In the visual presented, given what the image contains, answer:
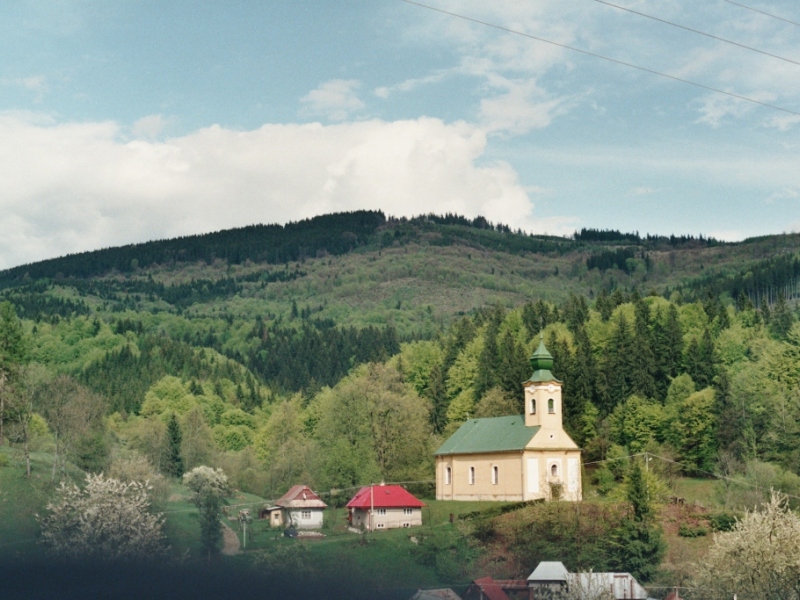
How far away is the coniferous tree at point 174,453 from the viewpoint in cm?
11281

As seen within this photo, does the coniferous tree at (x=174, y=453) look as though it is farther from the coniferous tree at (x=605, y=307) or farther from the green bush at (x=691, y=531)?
the green bush at (x=691, y=531)

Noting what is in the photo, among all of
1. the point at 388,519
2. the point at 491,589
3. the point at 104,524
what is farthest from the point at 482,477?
the point at 104,524

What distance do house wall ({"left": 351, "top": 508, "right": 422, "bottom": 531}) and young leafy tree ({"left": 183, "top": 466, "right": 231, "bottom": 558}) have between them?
32.4 feet

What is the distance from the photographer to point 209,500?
3233 inches

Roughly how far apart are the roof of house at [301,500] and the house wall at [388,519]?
3631mm

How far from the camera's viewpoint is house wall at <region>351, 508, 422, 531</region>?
87438mm

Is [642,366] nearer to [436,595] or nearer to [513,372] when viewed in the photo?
[513,372]

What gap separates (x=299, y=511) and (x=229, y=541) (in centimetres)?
984

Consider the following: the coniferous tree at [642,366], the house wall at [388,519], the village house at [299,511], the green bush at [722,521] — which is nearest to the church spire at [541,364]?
the coniferous tree at [642,366]

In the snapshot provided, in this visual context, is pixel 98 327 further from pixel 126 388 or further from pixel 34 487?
pixel 34 487

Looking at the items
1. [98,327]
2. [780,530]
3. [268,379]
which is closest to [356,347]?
[268,379]

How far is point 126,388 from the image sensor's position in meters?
155

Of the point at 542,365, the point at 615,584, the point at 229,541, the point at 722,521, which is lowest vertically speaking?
the point at 615,584

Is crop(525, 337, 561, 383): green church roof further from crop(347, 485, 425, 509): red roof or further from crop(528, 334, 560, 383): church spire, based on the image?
crop(347, 485, 425, 509): red roof
